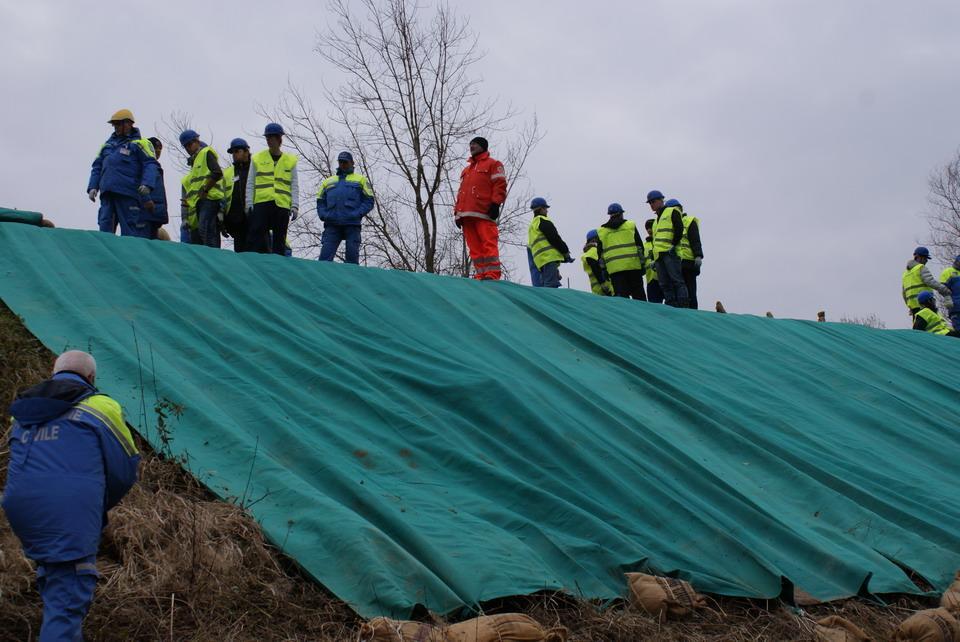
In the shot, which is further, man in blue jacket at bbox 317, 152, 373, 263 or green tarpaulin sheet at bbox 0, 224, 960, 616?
man in blue jacket at bbox 317, 152, 373, 263

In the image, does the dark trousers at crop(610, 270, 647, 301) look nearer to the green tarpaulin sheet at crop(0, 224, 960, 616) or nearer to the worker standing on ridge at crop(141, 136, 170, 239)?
the green tarpaulin sheet at crop(0, 224, 960, 616)

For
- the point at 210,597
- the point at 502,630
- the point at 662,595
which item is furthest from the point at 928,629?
the point at 210,597

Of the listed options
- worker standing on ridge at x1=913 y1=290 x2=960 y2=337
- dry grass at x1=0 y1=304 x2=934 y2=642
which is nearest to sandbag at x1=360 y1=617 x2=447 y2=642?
dry grass at x1=0 y1=304 x2=934 y2=642

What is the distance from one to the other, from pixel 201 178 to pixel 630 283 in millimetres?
5781

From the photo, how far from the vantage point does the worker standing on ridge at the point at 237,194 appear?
36.6 ft

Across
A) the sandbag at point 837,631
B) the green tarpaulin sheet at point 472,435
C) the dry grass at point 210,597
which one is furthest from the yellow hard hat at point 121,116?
the sandbag at point 837,631

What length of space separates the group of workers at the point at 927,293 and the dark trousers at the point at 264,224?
421 inches

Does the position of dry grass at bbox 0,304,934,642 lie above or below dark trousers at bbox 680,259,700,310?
below

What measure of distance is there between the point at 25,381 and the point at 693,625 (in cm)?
405

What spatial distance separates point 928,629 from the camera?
5.68m

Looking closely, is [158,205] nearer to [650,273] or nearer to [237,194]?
[237,194]

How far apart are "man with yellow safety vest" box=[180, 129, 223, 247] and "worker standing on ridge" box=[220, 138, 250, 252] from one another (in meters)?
0.12

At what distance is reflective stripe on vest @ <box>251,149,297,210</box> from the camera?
1085 cm

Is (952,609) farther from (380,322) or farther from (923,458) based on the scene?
(380,322)
